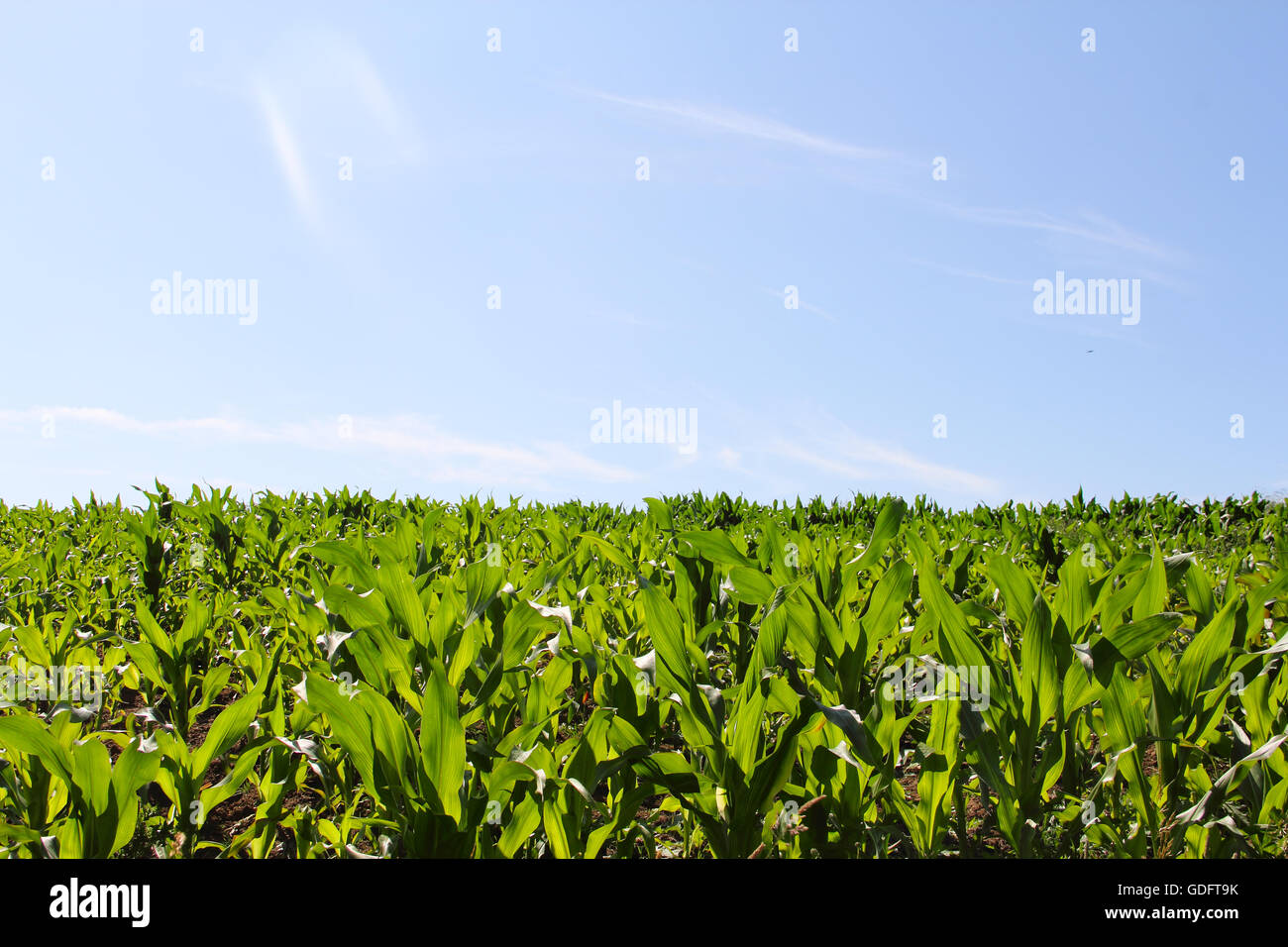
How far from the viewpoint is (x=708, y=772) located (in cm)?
228

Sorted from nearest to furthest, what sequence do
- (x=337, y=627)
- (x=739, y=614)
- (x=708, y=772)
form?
1. (x=708, y=772)
2. (x=337, y=627)
3. (x=739, y=614)

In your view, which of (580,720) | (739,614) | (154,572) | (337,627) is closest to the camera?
(337,627)

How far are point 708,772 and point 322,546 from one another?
178 cm
